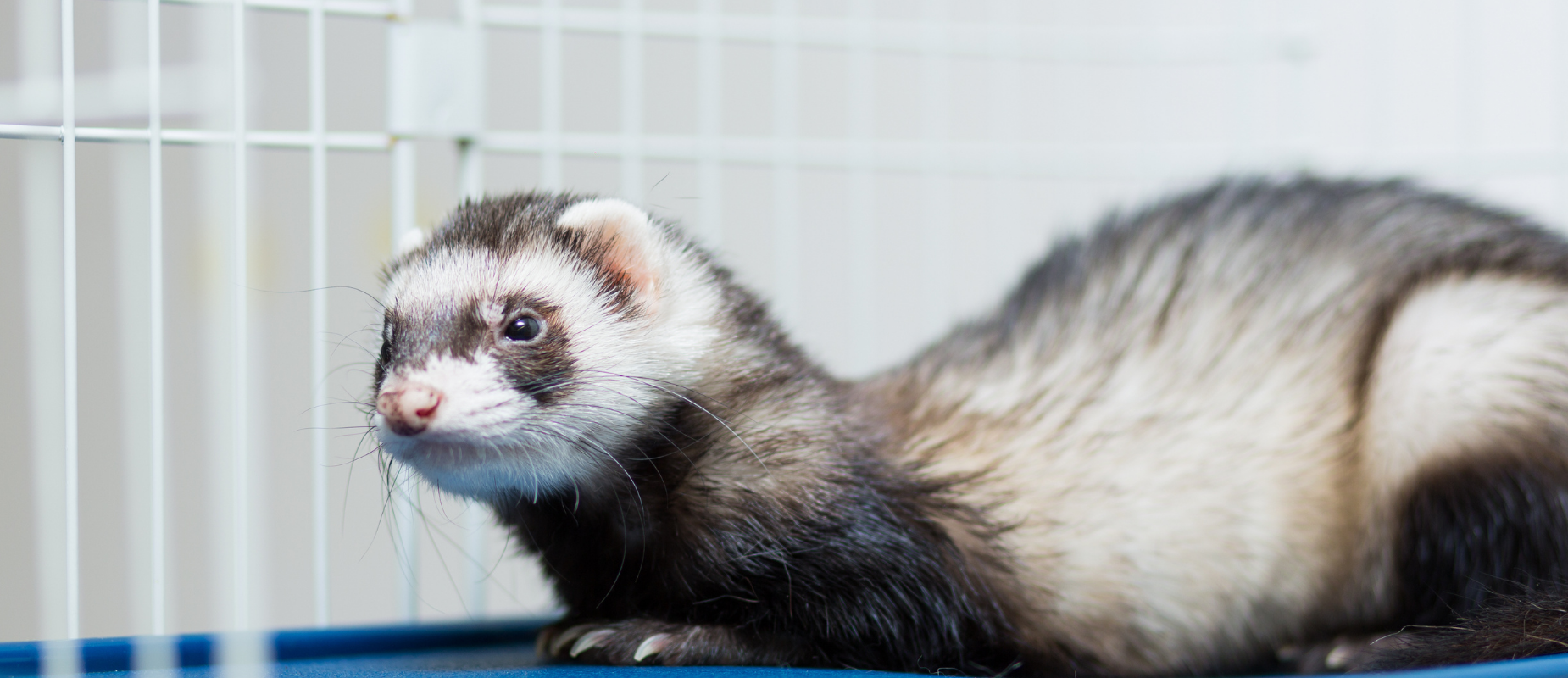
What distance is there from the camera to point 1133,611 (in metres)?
1.33

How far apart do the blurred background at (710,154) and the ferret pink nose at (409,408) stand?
38cm

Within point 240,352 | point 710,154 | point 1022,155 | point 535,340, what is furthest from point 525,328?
point 1022,155

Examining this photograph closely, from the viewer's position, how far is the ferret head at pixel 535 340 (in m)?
1.00

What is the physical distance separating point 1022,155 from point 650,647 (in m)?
1.06

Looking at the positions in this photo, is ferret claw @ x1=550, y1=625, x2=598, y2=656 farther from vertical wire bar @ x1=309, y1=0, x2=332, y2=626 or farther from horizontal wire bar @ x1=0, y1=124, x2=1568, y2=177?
horizontal wire bar @ x1=0, y1=124, x2=1568, y2=177

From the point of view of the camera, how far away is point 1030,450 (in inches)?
54.9

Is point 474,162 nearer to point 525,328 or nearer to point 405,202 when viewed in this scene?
point 405,202

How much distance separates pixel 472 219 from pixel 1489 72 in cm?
149

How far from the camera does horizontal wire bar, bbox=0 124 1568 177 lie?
159 cm

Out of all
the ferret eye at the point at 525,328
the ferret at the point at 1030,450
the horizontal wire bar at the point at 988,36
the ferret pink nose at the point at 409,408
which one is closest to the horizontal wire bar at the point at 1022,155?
the horizontal wire bar at the point at 988,36

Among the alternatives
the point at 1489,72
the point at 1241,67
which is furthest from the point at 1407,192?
the point at 1241,67

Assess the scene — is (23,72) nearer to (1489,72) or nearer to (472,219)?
(472,219)

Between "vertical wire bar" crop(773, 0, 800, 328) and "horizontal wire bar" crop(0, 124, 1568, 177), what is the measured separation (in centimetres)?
2

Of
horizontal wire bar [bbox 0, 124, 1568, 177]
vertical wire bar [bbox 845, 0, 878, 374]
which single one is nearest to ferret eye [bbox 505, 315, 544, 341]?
horizontal wire bar [bbox 0, 124, 1568, 177]
